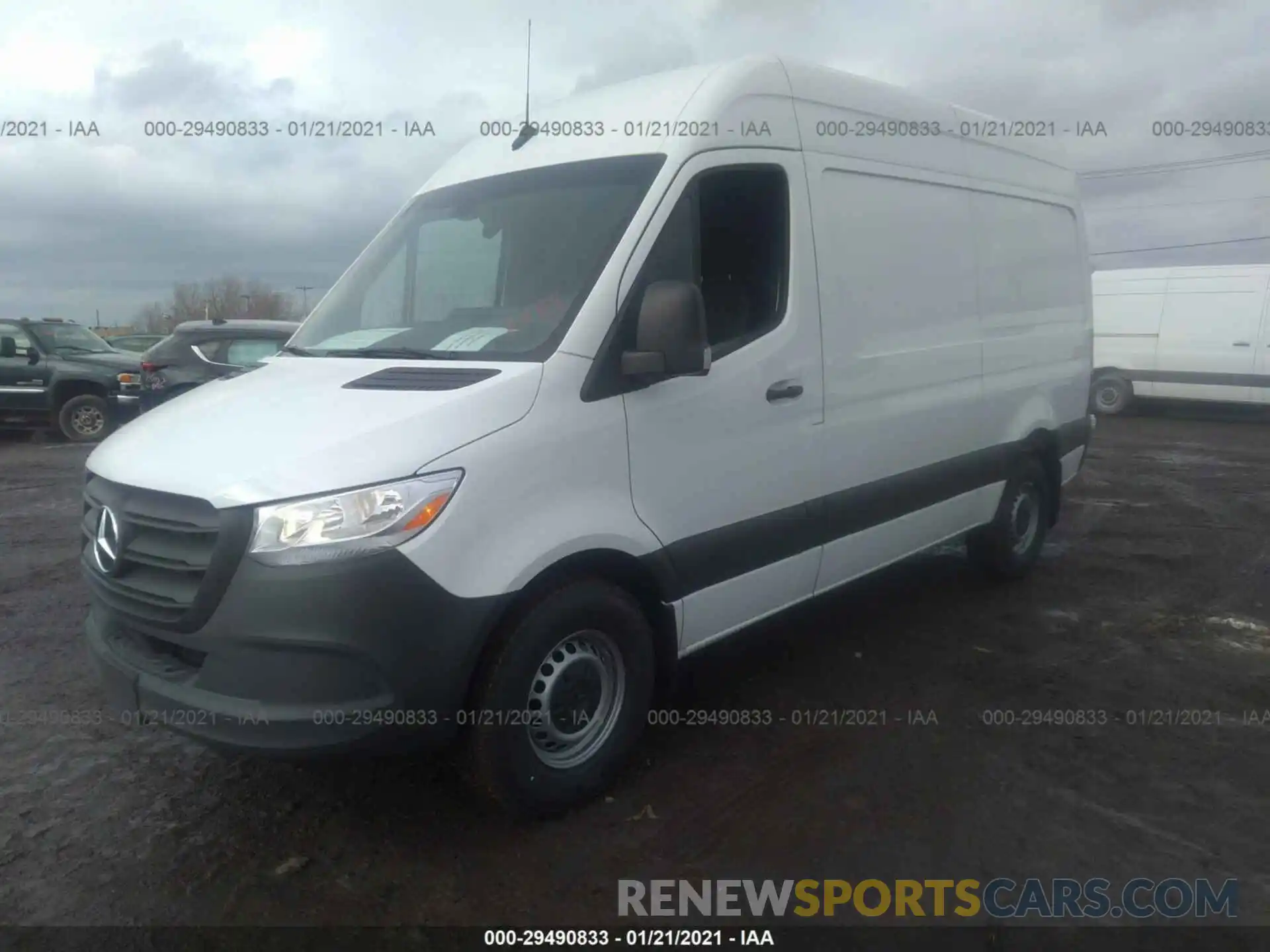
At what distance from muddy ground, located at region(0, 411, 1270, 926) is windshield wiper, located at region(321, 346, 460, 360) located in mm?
1432

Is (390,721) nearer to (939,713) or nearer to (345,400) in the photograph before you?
(345,400)

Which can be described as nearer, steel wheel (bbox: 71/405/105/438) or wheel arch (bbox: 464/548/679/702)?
wheel arch (bbox: 464/548/679/702)

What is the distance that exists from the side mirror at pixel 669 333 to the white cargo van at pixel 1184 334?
12546mm

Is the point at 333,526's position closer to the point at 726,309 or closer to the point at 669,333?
the point at 669,333

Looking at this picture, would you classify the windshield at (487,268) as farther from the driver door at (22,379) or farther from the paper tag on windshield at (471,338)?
the driver door at (22,379)

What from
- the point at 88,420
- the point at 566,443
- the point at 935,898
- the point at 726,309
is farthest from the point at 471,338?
the point at 88,420

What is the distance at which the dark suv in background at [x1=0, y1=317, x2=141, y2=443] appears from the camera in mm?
13242

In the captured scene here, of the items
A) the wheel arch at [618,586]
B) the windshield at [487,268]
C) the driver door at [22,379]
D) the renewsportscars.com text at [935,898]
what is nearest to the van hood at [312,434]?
the windshield at [487,268]

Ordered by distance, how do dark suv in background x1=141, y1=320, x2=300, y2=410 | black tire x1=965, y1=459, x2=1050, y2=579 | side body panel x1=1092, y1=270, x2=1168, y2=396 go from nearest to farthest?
black tire x1=965, y1=459, x2=1050, y2=579 < dark suv in background x1=141, y1=320, x2=300, y2=410 < side body panel x1=1092, y1=270, x2=1168, y2=396

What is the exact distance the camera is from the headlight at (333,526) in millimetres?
2693

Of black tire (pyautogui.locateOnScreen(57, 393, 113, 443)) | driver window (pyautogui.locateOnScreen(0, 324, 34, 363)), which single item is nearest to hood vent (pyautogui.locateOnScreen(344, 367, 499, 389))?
black tire (pyautogui.locateOnScreen(57, 393, 113, 443))

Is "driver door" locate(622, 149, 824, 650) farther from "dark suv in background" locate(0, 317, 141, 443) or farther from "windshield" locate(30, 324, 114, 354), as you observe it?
"windshield" locate(30, 324, 114, 354)

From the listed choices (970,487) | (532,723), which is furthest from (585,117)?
(970,487)

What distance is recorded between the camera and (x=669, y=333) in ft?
10.2
